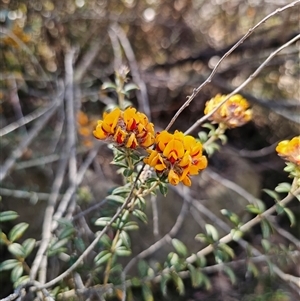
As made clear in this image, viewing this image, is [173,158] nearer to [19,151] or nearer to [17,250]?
[17,250]

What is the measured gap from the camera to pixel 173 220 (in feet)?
5.84

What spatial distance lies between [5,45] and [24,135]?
543 millimetres

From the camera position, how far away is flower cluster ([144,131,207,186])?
0.75m

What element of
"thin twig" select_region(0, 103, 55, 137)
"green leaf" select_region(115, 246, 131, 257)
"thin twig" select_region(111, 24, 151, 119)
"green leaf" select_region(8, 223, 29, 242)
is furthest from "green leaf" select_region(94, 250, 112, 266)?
"thin twig" select_region(111, 24, 151, 119)

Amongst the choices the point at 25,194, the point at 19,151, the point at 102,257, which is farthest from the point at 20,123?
the point at 102,257

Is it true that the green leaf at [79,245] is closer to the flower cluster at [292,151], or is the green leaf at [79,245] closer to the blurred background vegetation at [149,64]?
the flower cluster at [292,151]

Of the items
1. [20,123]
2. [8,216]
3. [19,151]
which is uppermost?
[20,123]

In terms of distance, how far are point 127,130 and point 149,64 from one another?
1.67m

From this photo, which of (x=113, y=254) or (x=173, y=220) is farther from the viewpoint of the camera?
(x=173, y=220)

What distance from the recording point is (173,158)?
29.8 inches

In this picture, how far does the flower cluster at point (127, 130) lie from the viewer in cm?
76

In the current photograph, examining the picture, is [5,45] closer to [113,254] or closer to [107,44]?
[107,44]

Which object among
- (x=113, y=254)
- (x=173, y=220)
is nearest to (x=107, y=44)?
(x=173, y=220)

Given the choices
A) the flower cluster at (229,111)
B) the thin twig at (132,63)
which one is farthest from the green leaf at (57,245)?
the thin twig at (132,63)
